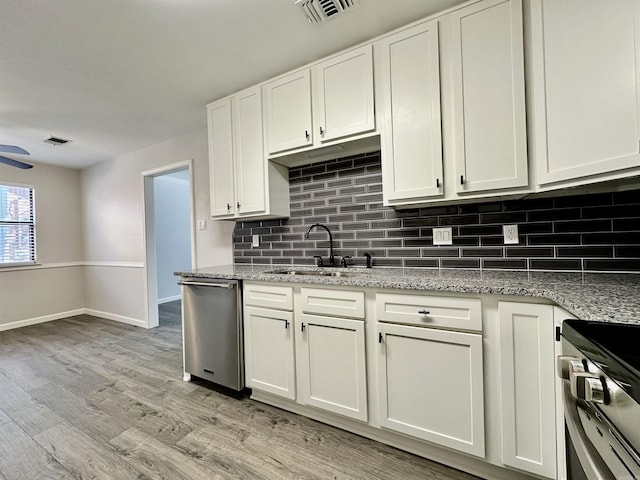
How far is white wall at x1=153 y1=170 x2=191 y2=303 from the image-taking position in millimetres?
5305

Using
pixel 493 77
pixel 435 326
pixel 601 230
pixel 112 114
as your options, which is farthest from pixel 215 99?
pixel 601 230

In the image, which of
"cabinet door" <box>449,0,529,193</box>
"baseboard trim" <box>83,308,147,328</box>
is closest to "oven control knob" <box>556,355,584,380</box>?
"cabinet door" <box>449,0,529,193</box>

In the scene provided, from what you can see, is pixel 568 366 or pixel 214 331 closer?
pixel 568 366

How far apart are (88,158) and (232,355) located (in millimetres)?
4182

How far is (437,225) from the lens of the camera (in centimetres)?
187

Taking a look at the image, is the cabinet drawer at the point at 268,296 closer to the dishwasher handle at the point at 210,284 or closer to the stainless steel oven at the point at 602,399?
the dishwasher handle at the point at 210,284

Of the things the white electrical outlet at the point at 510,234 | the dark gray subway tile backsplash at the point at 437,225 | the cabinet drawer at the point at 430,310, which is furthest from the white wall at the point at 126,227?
the white electrical outlet at the point at 510,234

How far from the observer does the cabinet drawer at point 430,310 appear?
127cm

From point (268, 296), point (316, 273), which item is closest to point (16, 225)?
point (268, 296)

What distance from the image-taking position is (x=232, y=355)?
2.02 metres

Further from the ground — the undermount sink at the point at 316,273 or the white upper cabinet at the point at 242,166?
the white upper cabinet at the point at 242,166

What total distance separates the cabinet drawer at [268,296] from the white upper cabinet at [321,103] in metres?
1.04

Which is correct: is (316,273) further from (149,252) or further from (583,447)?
(149,252)

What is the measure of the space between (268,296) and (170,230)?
4.56 meters
